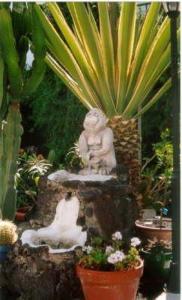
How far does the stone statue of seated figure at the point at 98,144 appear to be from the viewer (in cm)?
493

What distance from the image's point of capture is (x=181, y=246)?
4.44 metres

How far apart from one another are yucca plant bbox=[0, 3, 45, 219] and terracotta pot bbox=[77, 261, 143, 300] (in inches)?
99.2

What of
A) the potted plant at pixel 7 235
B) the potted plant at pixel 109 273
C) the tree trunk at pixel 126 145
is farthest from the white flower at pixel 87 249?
the tree trunk at pixel 126 145

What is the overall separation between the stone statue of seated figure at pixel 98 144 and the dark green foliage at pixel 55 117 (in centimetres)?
447

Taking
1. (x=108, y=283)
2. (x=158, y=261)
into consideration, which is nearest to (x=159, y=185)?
(x=158, y=261)

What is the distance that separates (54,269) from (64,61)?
3.07 metres

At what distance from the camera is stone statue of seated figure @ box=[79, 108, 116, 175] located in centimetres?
493

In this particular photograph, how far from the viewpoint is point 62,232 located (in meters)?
4.53

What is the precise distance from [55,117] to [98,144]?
5.08m

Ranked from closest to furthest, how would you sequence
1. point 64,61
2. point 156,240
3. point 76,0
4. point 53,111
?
1. point 156,240
2. point 76,0
3. point 64,61
4. point 53,111

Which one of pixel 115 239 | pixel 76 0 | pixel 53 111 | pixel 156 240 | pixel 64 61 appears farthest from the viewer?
pixel 53 111

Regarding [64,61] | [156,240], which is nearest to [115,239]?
[156,240]

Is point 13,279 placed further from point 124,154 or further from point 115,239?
point 124,154

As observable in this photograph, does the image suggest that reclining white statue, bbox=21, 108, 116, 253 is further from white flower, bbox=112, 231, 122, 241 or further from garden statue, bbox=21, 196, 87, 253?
white flower, bbox=112, 231, 122, 241
